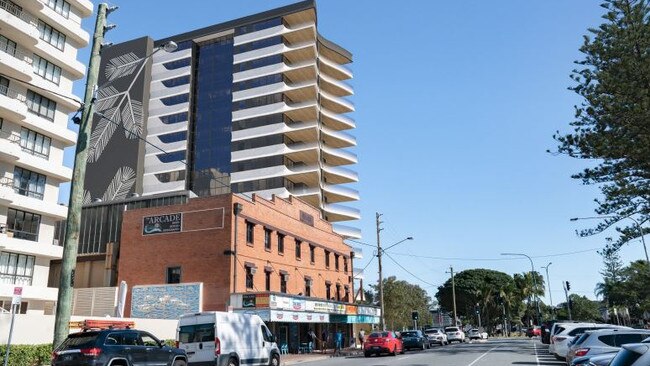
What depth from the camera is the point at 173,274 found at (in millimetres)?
33625

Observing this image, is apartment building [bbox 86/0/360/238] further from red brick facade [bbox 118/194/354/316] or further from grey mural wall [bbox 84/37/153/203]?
red brick facade [bbox 118/194/354/316]

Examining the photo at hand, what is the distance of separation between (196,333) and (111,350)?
449 centimetres

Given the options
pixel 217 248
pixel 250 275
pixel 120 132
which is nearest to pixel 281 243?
pixel 250 275

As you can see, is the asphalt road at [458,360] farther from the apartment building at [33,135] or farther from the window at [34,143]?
the window at [34,143]

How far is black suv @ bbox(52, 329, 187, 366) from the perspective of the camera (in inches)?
507

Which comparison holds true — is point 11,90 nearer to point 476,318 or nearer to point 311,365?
point 311,365

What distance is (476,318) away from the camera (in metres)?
97.6

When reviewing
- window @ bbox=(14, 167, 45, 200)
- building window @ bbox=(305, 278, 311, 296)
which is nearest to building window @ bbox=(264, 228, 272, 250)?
building window @ bbox=(305, 278, 311, 296)

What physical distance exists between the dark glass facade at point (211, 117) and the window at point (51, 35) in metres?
35.4

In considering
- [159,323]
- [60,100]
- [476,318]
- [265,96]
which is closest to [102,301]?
[159,323]

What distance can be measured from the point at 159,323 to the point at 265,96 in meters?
48.6

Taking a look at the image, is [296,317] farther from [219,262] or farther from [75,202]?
[75,202]

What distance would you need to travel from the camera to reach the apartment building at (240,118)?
230 ft

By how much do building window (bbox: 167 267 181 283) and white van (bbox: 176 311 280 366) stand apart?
1562cm
